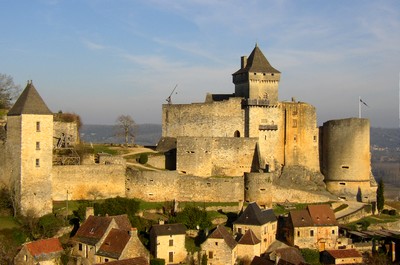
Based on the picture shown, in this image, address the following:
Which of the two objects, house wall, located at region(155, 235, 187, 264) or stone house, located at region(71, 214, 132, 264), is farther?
house wall, located at region(155, 235, 187, 264)

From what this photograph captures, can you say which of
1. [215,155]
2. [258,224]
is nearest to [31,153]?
[258,224]

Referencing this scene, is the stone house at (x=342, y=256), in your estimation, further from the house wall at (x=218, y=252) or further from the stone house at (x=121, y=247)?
the stone house at (x=121, y=247)

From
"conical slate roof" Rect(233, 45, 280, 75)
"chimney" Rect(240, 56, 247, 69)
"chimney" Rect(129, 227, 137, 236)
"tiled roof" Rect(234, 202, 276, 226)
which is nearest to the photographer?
"chimney" Rect(129, 227, 137, 236)

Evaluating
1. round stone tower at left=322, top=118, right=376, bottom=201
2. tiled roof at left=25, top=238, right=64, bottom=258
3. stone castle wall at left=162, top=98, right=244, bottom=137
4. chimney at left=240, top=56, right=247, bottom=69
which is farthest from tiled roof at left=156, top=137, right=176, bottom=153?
tiled roof at left=25, top=238, right=64, bottom=258

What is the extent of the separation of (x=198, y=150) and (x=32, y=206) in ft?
48.5

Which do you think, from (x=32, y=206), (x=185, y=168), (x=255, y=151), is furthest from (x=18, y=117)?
(x=255, y=151)

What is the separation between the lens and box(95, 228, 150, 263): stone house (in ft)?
111

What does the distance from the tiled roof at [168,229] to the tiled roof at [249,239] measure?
162 inches

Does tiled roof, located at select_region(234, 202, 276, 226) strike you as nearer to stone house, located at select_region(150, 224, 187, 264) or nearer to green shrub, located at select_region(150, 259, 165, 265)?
stone house, located at select_region(150, 224, 187, 264)

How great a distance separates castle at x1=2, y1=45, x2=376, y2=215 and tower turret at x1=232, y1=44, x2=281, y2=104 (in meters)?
0.09

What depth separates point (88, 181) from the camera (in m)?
40.9

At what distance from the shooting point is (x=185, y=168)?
4650 centimetres

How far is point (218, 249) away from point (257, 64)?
20583 mm

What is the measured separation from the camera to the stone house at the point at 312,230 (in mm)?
40750
